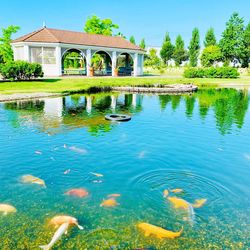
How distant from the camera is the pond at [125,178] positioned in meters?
5.06

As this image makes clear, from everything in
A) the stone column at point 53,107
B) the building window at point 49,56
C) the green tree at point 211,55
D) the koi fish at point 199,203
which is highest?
the green tree at point 211,55

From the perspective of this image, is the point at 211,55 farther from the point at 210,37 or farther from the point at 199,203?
the point at 199,203

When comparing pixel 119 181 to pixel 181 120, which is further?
pixel 181 120

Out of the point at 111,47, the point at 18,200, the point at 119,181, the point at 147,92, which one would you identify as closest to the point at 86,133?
the point at 119,181

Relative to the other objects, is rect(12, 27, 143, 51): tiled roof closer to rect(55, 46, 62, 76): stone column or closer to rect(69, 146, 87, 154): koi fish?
rect(55, 46, 62, 76): stone column

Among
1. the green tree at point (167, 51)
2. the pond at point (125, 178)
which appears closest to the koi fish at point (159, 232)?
A: the pond at point (125, 178)

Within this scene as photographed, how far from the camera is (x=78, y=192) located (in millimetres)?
6516

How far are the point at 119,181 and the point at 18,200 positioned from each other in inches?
93.3

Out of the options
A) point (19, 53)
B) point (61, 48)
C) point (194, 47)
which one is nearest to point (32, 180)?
point (61, 48)

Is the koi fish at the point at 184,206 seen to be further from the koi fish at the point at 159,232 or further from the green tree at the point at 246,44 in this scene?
the green tree at the point at 246,44

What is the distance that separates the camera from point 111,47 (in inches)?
1491

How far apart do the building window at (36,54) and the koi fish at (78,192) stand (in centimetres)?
2909

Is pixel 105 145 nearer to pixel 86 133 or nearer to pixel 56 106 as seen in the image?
pixel 86 133

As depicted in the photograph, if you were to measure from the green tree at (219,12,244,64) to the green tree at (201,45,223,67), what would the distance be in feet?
5.68
